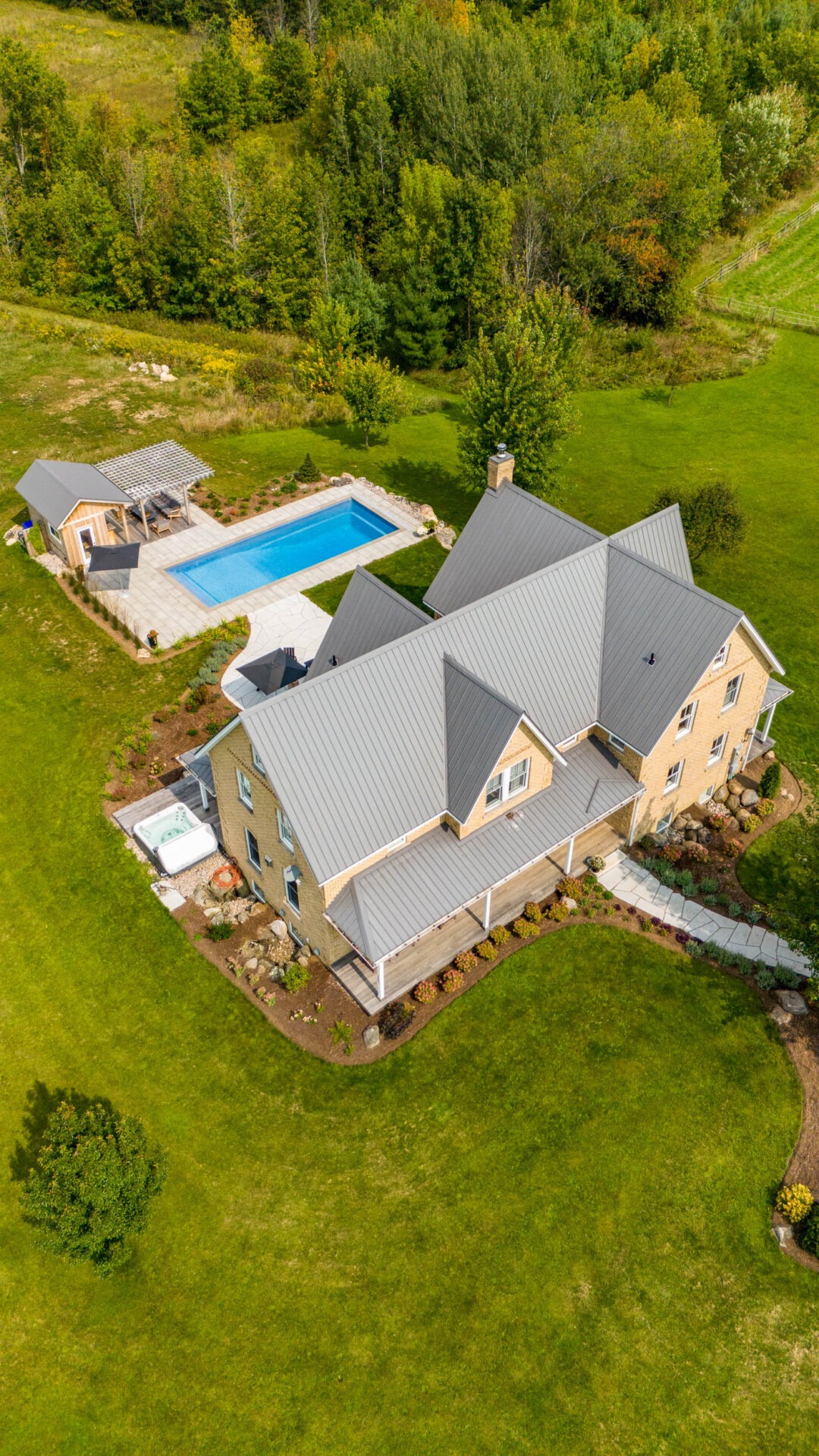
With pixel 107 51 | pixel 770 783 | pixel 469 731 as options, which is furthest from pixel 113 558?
pixel 107 51

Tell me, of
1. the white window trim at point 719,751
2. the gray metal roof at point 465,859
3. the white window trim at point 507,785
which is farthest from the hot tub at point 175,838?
the white window trim at point 719,751

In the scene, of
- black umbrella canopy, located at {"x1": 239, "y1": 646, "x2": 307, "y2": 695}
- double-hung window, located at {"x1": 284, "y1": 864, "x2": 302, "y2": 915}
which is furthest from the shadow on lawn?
black umbrella canopy, located at {"x1": 239, "y1": 646, "x2": 307, "y2": 695}

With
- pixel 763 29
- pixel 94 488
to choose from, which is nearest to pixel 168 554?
pixel 94 488

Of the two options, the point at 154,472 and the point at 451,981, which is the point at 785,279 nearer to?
the point at 154,472

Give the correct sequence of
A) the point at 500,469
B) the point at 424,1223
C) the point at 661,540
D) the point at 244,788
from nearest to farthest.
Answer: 1. the point at 424,1223
2. the point at 244,788
3. the point at 661,540
4. the point at 500,469

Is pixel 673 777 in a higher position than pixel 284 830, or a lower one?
lower

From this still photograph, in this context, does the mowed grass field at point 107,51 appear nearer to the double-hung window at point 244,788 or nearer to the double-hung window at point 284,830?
the double-hung window at point 244,788
